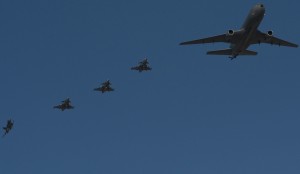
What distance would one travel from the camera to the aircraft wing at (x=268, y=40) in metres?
125

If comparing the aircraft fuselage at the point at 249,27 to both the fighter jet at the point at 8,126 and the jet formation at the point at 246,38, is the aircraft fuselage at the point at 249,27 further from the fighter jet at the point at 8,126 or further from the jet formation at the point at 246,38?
the fighter jet at the point at 8,126

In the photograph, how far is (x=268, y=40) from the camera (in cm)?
12644

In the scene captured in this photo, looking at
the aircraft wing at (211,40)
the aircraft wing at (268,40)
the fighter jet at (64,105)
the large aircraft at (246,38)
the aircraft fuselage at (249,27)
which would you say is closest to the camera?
the aircraft fuselage at (249,27)

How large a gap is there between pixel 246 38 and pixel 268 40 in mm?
5123

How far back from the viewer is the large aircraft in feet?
393

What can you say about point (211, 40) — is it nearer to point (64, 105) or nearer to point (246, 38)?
point (246, 38)

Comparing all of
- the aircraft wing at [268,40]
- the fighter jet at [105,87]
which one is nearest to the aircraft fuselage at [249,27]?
the aircraft wing at [268,40]

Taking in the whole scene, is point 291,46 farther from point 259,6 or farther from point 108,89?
point 108,89

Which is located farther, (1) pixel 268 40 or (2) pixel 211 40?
(2) pixel 211 40

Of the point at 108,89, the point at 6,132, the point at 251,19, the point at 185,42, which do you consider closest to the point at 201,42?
the point at 185,42

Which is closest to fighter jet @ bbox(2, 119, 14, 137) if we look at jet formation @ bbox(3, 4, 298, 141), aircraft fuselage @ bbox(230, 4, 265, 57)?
jet formation @ bbox(3, 4, 298, 141)

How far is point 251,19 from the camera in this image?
120 meters

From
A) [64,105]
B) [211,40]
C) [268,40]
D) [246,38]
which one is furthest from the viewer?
[64,105]

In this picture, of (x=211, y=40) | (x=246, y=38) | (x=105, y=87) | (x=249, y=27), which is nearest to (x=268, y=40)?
(x=246, y=38)
